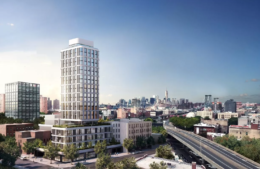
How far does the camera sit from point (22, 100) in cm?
15088

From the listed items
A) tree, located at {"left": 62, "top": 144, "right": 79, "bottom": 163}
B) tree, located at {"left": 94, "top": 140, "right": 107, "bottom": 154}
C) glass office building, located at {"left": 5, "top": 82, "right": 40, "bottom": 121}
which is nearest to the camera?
tree, located at {"left": 62, "top": 144, "right": 79, "bottom": 163}

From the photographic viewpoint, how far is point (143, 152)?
93.1 metres

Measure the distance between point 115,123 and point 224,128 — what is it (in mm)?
92458

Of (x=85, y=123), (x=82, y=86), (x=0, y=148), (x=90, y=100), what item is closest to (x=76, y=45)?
(x=82, y=86)

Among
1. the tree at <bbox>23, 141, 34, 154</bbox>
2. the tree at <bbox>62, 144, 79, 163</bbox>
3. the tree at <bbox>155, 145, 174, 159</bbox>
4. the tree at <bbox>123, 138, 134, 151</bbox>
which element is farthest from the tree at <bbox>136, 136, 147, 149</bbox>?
the tree at <bbox>23, 141, 34, 154</bbox>

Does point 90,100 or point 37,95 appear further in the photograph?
point 37,95

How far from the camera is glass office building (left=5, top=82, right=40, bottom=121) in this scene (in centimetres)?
15025

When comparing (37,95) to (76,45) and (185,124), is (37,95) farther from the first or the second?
(185,124)

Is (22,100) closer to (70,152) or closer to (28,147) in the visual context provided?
(28,147)

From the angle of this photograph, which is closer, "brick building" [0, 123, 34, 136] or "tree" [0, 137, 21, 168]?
"tree" [0, 137, 21, 168]

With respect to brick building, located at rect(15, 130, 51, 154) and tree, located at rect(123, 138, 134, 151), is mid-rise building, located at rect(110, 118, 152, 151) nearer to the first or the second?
tree, located at rect(123, 138, 134, 151)

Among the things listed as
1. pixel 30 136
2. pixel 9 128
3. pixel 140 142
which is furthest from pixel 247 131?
pixel 9 128

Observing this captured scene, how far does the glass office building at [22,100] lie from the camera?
493 feet

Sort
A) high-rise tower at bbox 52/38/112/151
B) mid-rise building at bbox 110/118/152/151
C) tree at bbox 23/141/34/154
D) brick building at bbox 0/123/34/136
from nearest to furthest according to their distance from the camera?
tree at bbox 23/141/34/154, high-rise tower at bbox 52/38/112/151, mid-rise building at bbox 110/118/152/151, brick building at bbox 0/123/34/136
